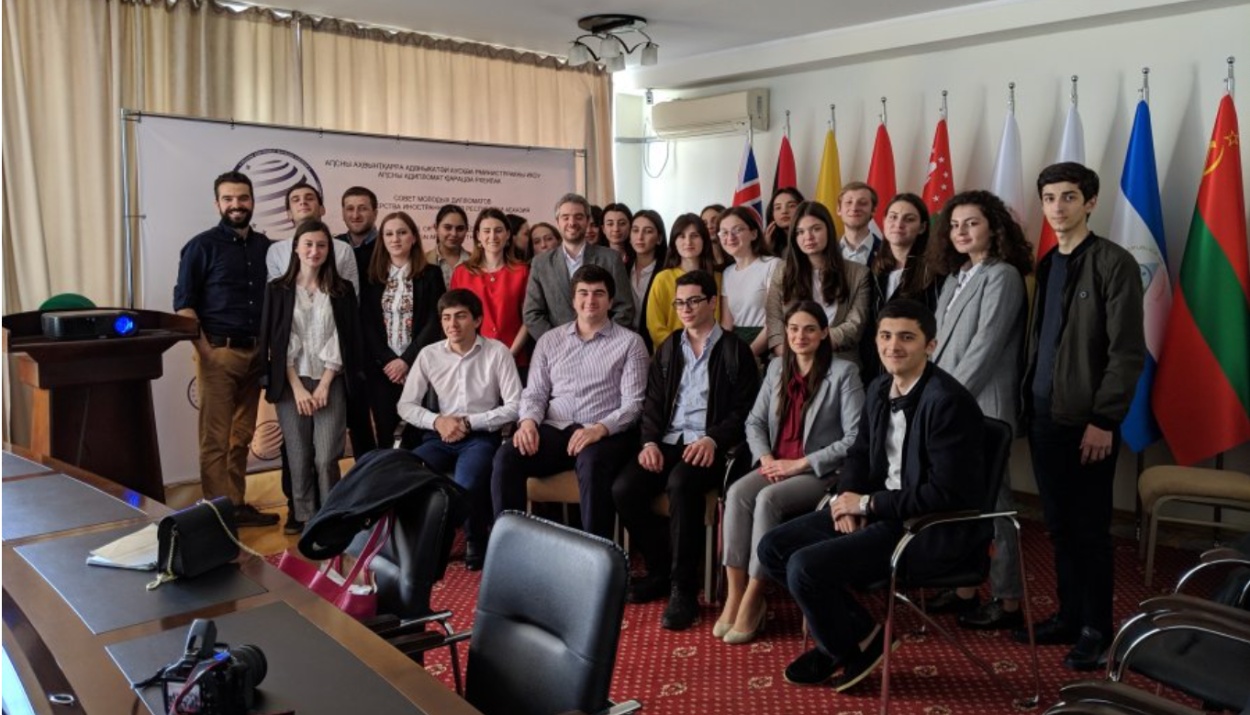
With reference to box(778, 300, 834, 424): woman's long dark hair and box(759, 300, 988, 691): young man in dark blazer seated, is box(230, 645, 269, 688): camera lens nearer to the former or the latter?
box(759, 300, 988, 691): young man in dark blazer seated

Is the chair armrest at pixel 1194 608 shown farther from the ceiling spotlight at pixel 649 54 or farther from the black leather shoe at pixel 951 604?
the ceiling spotlight at pixel 649 54

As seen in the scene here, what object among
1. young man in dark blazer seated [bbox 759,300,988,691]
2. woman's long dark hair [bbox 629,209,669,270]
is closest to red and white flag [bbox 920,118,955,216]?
woman's long dark hair [bbox 629,209,669,270]

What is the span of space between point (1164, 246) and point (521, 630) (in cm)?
380

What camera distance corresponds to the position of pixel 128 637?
1518 millimetres

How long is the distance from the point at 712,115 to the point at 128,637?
17.1ft

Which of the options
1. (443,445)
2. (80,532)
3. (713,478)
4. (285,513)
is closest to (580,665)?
(80,532)

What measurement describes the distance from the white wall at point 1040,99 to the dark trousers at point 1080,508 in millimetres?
1841

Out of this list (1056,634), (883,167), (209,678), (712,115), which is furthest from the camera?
(712,115)

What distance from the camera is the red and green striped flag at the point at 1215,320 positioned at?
3947mm

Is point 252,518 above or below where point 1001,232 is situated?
below

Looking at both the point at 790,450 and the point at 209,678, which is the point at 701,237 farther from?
the point at 209,678

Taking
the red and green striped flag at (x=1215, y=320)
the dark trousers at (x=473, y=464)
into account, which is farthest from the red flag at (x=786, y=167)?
the dark trousers at (x=473, y=464)

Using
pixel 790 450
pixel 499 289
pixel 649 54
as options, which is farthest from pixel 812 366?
pixel 649 54

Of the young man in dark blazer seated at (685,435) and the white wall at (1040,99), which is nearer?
the young man in dark blazer seated at (685,435)
